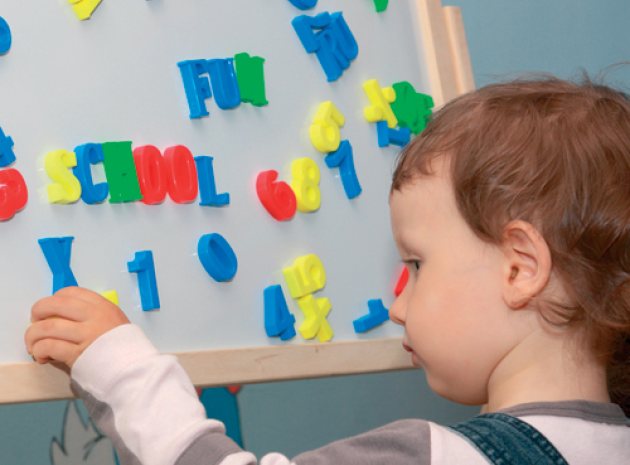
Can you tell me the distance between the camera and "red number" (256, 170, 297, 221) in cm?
88

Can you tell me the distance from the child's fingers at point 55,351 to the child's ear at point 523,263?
1.00 ft

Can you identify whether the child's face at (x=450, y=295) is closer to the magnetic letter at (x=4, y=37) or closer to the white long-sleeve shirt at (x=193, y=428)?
the white long-sleeve shirt at (x=193, y=428)

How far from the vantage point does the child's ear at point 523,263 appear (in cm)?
75

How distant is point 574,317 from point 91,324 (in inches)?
13.3

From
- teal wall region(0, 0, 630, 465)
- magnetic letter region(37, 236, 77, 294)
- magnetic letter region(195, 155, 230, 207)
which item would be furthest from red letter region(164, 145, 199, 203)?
teal wall region(0, 0, 630, 465)

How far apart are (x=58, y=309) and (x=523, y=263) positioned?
325 mm

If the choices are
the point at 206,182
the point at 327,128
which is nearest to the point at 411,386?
the point at 327,128

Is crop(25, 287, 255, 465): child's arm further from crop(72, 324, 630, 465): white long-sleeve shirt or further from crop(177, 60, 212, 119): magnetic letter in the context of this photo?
crop(177, 60, 212, 119): magnetic letter

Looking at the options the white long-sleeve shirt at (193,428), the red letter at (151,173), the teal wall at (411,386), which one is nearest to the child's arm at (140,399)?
the white long-sleeve shirt at (193,428)

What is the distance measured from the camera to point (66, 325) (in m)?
0.72

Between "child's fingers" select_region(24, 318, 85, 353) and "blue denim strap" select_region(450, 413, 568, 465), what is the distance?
0.26 meters

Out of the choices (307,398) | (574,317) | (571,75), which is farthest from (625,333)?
(571,75)

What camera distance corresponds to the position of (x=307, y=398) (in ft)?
5.31

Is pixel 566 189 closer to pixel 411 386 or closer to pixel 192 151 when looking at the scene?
pixel 192 151
